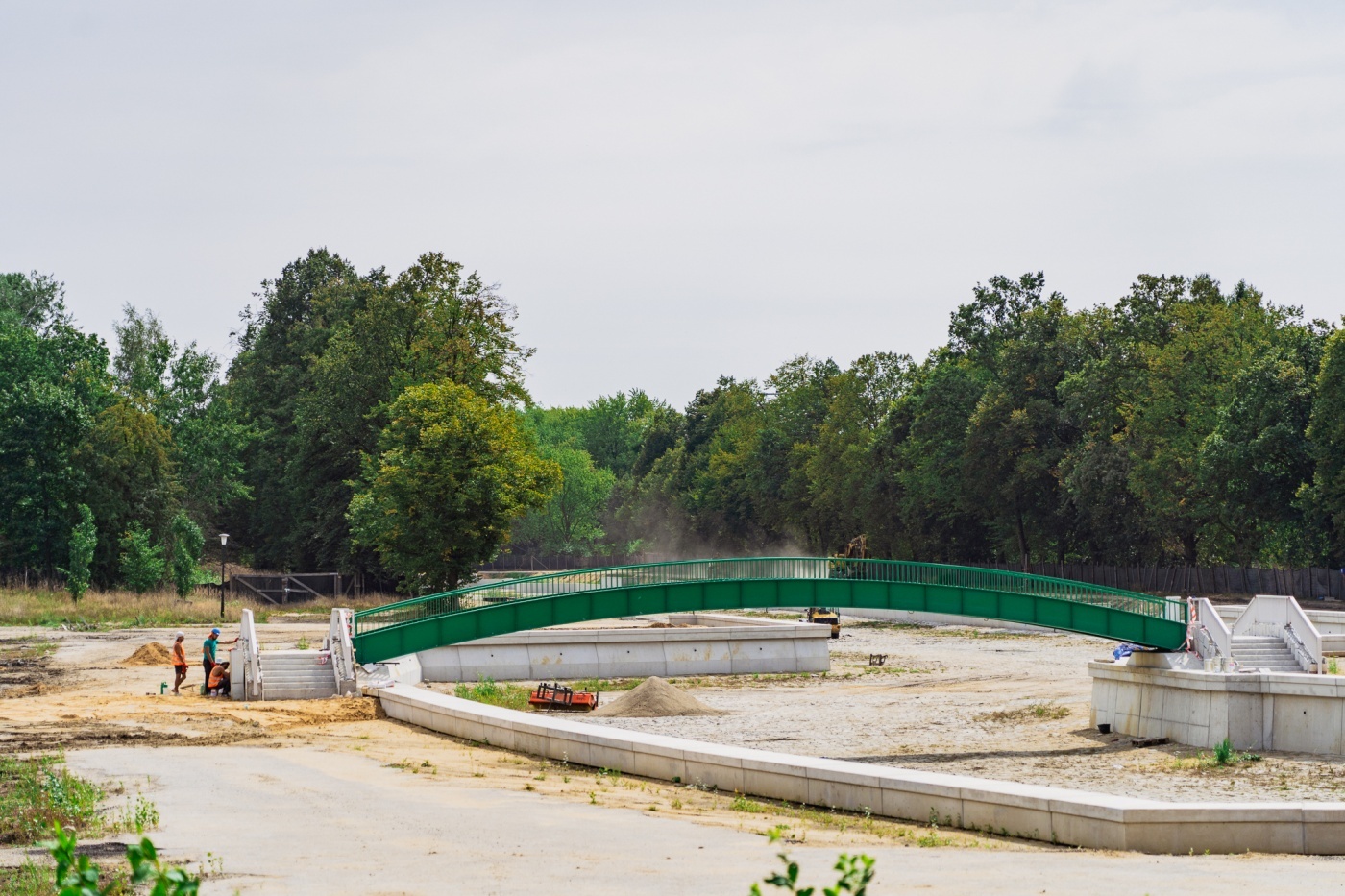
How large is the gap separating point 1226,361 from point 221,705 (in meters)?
53.1

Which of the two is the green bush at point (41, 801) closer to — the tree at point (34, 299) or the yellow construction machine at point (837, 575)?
the yellow construction machine at point (837, 575)

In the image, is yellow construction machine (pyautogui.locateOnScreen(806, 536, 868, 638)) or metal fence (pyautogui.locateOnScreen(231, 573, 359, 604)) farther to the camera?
metal fence (pyautogui.locateOnScreen(231, 573, 359, 604))

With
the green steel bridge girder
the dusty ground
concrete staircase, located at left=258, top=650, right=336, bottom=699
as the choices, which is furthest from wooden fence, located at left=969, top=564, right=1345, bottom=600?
concrete staircase, located at left=258, top=650, right=336, bottom=699

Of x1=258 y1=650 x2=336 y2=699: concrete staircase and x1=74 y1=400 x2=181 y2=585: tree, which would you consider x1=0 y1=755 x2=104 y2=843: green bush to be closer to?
x1=258 y1=650 x2=336 y2=699: concrete staircase

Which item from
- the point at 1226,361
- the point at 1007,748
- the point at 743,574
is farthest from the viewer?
the point at 1226,361

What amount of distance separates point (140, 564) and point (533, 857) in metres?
63.1

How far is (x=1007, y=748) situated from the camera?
96.5 ft

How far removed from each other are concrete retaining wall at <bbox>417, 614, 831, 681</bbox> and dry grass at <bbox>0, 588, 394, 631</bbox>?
23.3 meters

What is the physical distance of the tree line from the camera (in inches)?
2288

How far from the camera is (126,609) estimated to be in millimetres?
62750

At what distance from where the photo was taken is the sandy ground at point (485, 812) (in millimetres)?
13469

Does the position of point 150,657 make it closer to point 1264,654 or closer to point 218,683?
point 218,683

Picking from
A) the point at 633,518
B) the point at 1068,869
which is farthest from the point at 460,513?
the point at 633,518

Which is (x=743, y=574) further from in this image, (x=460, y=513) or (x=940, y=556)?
(x=940, y=556)
